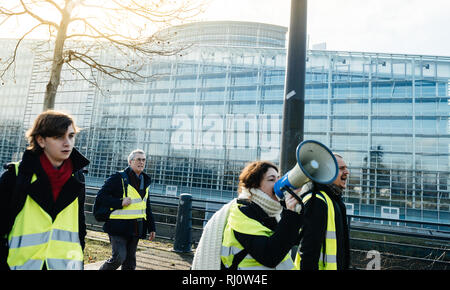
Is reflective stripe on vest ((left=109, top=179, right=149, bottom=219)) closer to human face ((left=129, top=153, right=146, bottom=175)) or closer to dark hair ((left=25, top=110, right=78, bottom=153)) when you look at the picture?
human face ((left=129, top=153, right=146, bottom=175))

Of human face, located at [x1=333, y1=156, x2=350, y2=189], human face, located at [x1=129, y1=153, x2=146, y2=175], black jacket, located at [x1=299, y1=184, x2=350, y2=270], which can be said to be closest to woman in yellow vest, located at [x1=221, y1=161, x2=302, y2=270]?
black jacket, located at [x1=299, y1=184, x2=350, y2=270]

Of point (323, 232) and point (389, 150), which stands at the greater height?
point (389, 150)

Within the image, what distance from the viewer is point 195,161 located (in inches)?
1142

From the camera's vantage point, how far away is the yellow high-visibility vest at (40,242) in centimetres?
171

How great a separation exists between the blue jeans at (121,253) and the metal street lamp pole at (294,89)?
7.22 ft

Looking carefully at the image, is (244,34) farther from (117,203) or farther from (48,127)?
(48,127)

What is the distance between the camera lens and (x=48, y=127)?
6.34ft

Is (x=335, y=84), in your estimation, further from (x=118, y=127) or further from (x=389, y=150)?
(x=118, y=127)

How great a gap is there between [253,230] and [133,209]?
256 centimetres

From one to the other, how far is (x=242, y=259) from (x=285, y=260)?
27cm

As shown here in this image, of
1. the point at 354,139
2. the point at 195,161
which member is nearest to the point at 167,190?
the point at 195,161

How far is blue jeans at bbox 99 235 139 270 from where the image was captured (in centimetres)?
358

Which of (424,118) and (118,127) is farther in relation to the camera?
(118,127)

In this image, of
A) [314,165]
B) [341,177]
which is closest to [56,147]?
[314,165]
